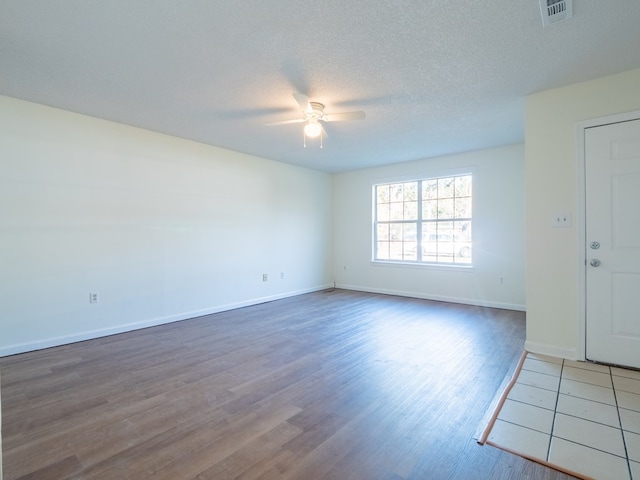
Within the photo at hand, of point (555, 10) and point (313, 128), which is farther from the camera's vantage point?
point (313, 128)

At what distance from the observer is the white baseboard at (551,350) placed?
9.86 feet

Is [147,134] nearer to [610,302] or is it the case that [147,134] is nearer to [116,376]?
[116,376]

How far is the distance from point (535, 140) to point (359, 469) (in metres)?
3.28

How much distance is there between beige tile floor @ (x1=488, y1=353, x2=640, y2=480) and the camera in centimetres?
171

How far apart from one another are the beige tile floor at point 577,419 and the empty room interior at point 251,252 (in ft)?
0.05

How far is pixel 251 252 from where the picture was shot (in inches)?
216

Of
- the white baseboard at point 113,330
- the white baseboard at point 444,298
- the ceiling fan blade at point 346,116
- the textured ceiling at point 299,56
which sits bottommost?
the white baseboard at point 113,330

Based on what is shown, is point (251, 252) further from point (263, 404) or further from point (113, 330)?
point (263, 404)

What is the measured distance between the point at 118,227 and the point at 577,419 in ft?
15.6

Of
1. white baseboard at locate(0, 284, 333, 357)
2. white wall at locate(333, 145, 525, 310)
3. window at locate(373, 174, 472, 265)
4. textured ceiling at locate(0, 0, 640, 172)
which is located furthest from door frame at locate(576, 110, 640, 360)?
white baseboard at locate(0, 284, 333, 357)

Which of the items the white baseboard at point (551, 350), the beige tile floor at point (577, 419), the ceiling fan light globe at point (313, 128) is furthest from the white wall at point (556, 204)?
the ceiling fan light globe at point (313, 128)

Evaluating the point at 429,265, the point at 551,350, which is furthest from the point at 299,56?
the point at 429,265

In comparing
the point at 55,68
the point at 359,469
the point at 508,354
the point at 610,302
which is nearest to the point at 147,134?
the point at 55,68

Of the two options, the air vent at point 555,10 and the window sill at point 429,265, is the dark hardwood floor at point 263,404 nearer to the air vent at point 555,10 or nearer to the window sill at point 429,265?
the window sill at point 429,265
